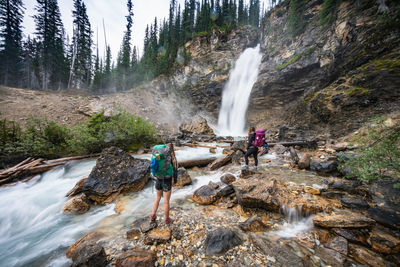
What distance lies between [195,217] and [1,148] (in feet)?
33.9

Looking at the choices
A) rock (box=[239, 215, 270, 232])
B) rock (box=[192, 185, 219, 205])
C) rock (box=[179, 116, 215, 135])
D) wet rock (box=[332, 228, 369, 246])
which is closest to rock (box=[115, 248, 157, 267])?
rock (box=[239, 215, 270, 232])

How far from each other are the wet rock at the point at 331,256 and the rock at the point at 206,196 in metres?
2.43

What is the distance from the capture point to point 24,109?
53.7 ft

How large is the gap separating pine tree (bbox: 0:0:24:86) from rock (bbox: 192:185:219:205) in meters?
51.4

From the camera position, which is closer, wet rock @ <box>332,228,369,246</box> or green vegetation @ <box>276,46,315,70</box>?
wet rock @ <box>332,228,369,246</box>

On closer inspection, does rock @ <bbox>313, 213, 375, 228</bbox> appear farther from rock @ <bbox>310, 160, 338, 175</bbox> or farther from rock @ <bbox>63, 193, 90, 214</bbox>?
rock @ <bbox>63, 193, 90, 214</bbox>

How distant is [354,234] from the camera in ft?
8.33

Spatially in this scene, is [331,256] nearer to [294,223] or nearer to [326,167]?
[294,223]

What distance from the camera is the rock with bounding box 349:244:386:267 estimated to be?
210 cm

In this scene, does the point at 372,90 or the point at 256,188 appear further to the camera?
the point at 372,90

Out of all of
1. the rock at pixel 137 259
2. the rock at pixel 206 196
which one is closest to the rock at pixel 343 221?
the rock at pixel 206 196

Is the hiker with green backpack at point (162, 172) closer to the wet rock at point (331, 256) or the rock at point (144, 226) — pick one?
the rock at point (144, 226)

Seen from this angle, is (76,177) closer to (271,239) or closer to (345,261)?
(271,239)

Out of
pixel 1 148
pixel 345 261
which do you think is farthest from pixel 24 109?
pixel 345 261
